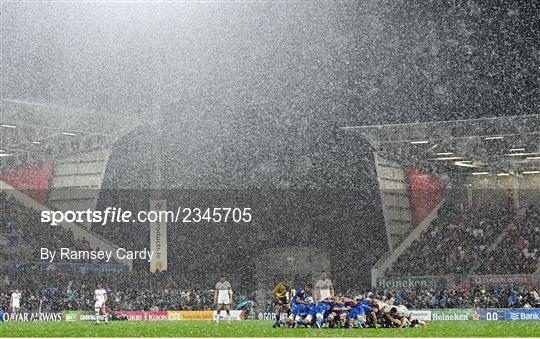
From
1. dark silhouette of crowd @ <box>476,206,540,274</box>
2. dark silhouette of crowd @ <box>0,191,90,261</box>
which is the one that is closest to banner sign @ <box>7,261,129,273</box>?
dark silhouette of crowd @ <box>0,191,90,261</box>

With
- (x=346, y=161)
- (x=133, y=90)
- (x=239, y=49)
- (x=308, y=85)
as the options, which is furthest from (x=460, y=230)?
(x=133, y=90)

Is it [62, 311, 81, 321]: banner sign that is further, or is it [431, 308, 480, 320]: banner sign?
[62, 311, 81, 321]: banner sign

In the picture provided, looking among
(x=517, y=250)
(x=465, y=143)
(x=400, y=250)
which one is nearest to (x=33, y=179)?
(x=400, y=250)

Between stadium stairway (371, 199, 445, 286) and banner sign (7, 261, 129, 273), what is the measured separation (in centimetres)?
1095

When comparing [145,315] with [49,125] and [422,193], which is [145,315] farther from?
[422,193]

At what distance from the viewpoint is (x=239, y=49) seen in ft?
147

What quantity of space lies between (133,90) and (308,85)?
27.9ft

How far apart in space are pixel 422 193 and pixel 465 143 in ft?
11.9

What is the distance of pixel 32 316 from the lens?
32531mm

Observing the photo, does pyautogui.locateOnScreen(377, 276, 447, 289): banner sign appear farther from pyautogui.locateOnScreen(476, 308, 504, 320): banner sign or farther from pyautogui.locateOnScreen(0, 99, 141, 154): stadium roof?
pyautogui.locateOnScreen(0, 99, 141, 154): stadium roof

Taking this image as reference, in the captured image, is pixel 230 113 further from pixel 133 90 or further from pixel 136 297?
pixel 136 297

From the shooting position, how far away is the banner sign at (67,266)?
3803cm

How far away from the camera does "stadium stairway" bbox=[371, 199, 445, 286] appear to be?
40.5 m

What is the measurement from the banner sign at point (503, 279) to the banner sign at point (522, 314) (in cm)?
558
